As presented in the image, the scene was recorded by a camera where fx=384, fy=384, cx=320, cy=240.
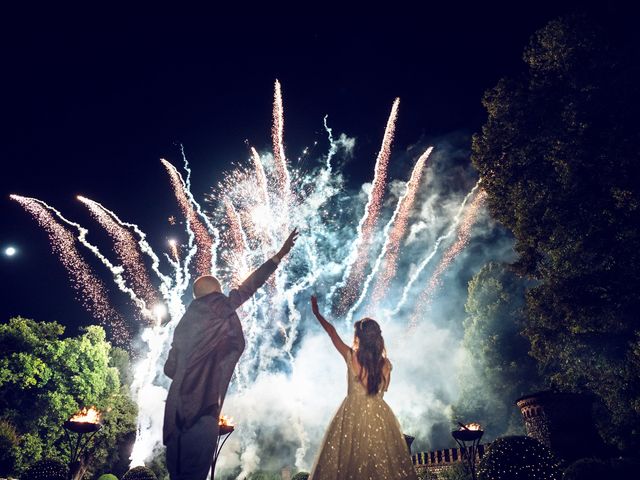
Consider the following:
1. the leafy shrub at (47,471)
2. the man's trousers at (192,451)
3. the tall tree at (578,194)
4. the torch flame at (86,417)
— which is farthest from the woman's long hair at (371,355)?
the tall tree at (578,194)

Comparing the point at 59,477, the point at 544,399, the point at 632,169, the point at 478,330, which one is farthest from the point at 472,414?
the point at 59,477

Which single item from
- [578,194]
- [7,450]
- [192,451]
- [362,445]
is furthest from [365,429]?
[7,450]

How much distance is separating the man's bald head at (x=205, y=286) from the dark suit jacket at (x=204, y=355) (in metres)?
0.13

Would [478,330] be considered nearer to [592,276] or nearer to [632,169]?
[592,276]

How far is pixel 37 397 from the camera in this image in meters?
25.5

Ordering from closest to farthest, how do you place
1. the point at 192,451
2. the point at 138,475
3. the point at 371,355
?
the point at 192,451, the point at 371,355, the point at 138,475

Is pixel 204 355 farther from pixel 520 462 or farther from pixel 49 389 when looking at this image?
pixel 49 389

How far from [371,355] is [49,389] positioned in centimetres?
2972

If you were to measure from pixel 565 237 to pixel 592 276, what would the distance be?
1.55 meters

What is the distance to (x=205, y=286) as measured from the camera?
4.23m

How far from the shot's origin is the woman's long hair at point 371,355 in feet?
15.8

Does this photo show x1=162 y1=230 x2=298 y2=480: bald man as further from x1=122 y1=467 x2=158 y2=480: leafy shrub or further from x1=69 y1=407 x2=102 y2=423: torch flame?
x1=122 y1=467 x2=158 y2=480: leafy shrub

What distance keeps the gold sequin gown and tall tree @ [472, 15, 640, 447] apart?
11.4 metres

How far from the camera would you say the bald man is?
3361mm
